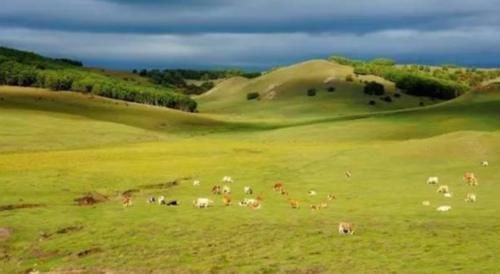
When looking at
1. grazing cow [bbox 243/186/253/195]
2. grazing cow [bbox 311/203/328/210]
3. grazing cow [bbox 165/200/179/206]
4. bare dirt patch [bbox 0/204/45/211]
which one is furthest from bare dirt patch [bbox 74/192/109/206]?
grazing cow [bbox 311/203/328/210]

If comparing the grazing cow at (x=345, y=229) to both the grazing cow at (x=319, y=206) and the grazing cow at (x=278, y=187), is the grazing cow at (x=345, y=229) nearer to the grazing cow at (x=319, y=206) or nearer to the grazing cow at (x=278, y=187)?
the grazing cow at (x=319, y=206)

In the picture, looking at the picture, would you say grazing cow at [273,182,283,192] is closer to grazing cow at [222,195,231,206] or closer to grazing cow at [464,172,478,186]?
grazing cow at [222,195,231,206]

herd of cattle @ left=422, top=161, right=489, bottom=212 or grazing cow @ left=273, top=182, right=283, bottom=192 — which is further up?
herd of cattle @ left=422, top=161, right=489, bottom=212

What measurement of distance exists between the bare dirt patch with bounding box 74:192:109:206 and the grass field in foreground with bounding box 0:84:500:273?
73 centimetres

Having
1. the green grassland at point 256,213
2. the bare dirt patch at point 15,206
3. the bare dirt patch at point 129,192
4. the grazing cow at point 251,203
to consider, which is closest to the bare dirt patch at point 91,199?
the green grassland at point 256,213

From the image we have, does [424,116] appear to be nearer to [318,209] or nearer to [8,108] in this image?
[8,108]

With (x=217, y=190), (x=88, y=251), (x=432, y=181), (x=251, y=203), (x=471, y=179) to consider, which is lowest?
(x=217, y=190)

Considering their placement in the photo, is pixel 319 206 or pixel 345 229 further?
pixel 319 206

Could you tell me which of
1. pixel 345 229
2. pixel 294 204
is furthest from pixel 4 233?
pixel 345 229

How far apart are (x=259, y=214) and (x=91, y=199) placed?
1262cm

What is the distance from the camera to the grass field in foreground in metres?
27.8

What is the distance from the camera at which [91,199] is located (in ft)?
150

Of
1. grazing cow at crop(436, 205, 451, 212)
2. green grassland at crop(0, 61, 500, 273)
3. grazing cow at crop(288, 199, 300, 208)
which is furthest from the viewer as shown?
grazing cow at crop(288, 199, 300, 208)

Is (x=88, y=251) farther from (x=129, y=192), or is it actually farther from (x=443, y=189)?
(x=443, y=189)
